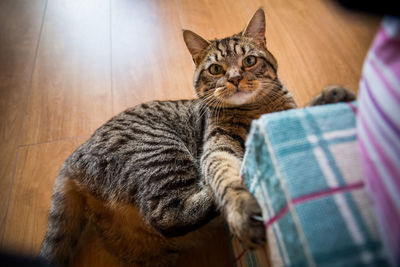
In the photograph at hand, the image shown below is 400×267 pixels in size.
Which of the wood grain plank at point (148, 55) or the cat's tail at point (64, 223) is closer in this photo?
the cat's tail at point (64, 223)

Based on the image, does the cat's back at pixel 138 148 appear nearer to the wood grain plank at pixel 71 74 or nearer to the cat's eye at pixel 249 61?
the cat's eye at pixel 249 61

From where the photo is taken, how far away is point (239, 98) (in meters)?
1.00

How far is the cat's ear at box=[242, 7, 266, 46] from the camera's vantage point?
3.55 ft

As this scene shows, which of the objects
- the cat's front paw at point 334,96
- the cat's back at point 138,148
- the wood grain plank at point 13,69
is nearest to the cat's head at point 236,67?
the cat's back at point 138,148

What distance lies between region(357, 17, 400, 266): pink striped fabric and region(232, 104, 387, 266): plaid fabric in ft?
0.08

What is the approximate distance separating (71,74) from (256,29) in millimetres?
1308

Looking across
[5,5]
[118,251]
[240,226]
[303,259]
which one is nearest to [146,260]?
[118,251]

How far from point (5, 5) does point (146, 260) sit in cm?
249

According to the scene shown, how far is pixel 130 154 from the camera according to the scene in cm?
97

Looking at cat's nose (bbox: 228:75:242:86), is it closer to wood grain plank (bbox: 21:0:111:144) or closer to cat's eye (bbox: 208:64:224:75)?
cat's eye (bbox: 208:64:224:75)

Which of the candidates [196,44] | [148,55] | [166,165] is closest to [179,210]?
[166,165]

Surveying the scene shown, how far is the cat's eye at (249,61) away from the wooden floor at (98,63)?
0.52 meters

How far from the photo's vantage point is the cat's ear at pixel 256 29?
42.6 inches

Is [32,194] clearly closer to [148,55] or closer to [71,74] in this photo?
[71,74]
